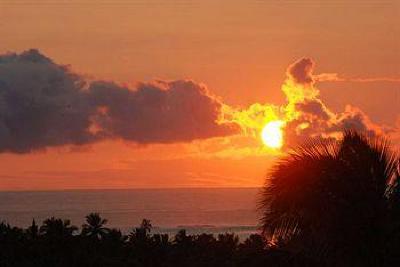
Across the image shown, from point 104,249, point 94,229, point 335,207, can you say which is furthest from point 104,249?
point 335,207

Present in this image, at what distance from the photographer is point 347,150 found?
14.9 m

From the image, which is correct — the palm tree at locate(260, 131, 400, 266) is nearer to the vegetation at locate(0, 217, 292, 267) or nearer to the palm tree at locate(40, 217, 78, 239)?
the vegetation at locate(0, 217, 292, 267)

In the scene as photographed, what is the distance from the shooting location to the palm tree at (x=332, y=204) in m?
14.4

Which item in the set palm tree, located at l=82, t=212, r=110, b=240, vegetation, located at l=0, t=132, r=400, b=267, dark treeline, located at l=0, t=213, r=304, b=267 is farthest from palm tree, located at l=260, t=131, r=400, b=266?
palm tree, located at l=82, t=212, r=110, b=240

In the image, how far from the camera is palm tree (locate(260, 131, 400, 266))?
567 inches

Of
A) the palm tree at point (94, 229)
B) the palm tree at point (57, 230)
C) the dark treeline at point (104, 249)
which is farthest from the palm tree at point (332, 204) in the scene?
the palm tree at point (94, 229)

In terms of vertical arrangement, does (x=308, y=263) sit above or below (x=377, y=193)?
below

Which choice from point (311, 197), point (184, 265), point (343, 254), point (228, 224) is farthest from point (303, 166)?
point (228, 224)

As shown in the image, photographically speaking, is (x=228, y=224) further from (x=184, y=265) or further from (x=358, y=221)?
(x=358, y=221)

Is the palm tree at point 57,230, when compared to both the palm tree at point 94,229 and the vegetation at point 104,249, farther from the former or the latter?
the palm tree at point 94,229

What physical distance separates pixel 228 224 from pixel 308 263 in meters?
183

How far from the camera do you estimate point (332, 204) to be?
14.5 m

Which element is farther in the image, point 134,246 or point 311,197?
point 134,246

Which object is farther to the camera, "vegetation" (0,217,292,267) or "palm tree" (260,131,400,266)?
"vegetation" (0,217,292,267)
